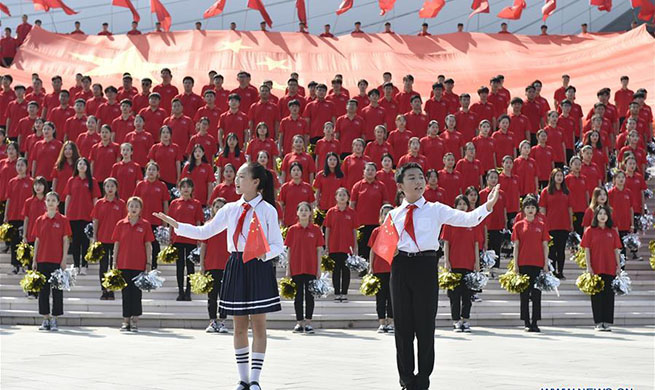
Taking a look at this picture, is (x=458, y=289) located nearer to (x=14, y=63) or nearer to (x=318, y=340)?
(x=318, y=340)

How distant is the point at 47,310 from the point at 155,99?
6016 millimetres

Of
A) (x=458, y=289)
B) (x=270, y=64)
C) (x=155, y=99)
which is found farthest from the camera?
(x=270, y=64)

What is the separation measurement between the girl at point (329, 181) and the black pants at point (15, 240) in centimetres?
437

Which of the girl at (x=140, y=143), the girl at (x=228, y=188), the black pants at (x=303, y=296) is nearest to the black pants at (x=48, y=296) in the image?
the girl at (x=228, y=188)

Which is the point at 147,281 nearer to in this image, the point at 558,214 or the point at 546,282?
the point at 546,282

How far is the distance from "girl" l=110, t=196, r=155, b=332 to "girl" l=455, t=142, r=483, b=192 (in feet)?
17.2

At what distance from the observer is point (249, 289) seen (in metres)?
7.51

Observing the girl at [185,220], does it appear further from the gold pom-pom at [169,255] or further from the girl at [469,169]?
the girl at [469,169]

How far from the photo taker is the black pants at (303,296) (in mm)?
12758

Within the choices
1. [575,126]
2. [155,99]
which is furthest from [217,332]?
[575,126]

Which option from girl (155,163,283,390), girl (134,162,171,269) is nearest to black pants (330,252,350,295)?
girl (134,162,171,269)

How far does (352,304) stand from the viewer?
13562 mm

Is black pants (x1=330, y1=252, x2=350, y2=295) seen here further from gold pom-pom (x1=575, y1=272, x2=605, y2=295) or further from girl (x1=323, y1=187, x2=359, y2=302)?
gold pom-pom (x1=575, y1=272, x2=605, y2=295)

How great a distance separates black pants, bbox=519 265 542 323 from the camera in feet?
41.8
